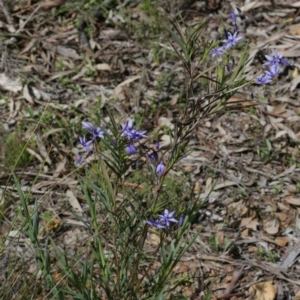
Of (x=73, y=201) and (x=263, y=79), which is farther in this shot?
(x=73, y=201)

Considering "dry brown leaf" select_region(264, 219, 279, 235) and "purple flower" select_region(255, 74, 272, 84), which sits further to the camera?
"dry brown leaf" select_region(264, 219, 279, 235)

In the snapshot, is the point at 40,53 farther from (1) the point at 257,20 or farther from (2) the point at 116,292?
(2) the point at 116,292

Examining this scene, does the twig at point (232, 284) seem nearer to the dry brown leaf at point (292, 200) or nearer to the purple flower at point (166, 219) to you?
the dry brown leaf at point (292, 200)

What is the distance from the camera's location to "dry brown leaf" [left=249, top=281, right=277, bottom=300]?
3.23 metres

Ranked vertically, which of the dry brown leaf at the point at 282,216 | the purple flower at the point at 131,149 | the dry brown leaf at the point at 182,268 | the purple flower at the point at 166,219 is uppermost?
the purple flower at the point at 131,149

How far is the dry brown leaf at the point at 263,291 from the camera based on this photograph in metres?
3.23

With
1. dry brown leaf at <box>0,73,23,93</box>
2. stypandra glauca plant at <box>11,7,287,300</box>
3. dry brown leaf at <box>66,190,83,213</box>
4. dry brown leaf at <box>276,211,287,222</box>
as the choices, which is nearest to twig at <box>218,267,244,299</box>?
dry brown leaf at <box>276,211,287,222</box>

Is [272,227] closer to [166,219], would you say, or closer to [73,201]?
[73,201]

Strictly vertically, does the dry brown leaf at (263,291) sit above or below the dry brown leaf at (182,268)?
below

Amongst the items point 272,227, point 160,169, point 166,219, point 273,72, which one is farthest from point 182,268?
point 273,72

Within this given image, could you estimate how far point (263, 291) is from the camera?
10.7ft

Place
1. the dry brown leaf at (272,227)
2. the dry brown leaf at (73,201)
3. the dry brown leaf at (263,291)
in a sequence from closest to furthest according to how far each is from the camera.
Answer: the dry brown leaf at (263,291), the dry brown leaf at (272,227), the dry brown leaf at (73,201)

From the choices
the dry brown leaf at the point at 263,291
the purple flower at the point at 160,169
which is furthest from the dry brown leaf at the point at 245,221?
the purple flower at the point at 160,169

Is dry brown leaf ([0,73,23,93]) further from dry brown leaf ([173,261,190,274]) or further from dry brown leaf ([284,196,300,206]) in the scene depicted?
dry brown leaf ([284,196,300,206])
